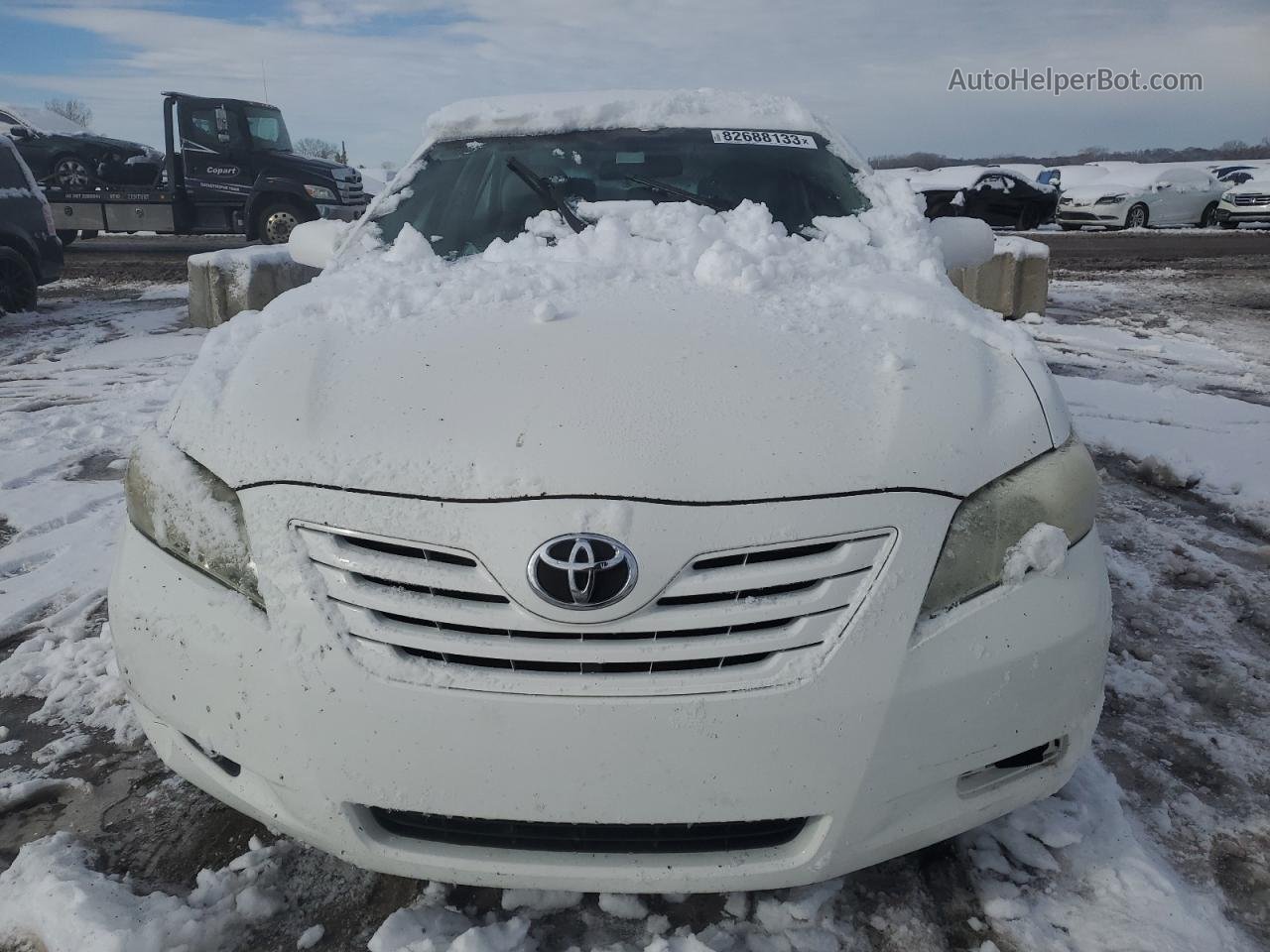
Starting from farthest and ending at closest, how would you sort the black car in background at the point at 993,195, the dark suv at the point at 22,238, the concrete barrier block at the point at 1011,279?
the black car in background at the point at 993,195
the dark suv at the point at 22,238
the concrete barrier block at the point at 1011,279

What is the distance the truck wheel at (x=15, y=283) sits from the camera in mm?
9156

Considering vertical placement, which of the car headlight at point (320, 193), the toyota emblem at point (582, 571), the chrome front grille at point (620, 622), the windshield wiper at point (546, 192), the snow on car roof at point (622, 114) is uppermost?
the snow on car roof at point (622, 114)

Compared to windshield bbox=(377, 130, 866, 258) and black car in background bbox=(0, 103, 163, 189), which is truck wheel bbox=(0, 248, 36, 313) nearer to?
black car in background bbox=(0, 103, 163, 189)

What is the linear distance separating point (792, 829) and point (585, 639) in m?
0.46

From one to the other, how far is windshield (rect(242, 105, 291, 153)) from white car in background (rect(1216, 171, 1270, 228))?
712 inches

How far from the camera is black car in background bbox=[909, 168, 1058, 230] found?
18891mm

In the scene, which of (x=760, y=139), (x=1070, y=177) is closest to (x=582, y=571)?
(x=760, y=139)

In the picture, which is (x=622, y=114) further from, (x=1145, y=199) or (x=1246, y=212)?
(x=1246, y=212)

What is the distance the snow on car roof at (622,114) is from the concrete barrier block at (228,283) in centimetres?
463

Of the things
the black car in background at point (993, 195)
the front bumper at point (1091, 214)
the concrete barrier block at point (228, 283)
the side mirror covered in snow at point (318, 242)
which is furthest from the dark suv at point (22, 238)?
the front bumper at point (1091, 214)

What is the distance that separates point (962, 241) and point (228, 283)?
6188mm

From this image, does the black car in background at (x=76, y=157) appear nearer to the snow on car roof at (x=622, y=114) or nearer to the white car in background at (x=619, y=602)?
the snow on car roof at (x=622, y=114)

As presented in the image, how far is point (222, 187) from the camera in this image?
14.3 metres

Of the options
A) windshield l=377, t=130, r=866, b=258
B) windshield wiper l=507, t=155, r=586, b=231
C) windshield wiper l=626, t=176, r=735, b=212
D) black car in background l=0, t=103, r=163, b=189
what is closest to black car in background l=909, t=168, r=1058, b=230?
black car in background l=0, t=103, r=163, b=189
